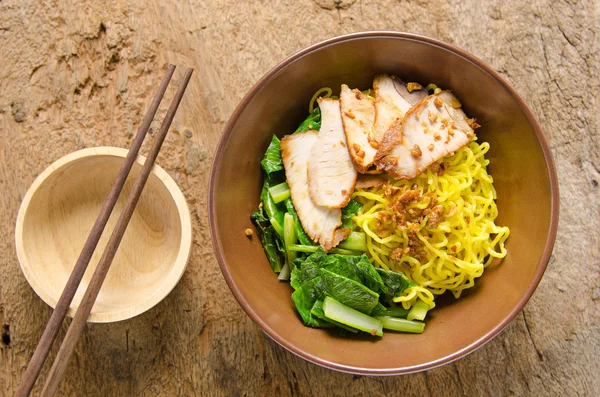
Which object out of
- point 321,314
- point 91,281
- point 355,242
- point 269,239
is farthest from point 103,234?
point 355,242

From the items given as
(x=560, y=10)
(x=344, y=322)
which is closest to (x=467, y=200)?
(x=344, y=322)

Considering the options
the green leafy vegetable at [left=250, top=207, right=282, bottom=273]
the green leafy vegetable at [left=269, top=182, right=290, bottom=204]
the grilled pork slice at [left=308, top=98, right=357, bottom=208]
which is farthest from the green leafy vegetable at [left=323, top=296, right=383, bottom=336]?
the green leafy vegetable at [left=269, top=182, right=290, bottom=204]

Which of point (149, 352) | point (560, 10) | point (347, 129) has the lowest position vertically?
point (149, 352)

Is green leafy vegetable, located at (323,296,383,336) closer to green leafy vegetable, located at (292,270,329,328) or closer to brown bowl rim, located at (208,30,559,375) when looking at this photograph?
green leafy vegetable, located at (292,270,329,328)

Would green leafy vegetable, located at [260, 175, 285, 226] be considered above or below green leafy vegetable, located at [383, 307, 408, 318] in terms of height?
above

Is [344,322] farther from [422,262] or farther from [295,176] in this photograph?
[295,176]

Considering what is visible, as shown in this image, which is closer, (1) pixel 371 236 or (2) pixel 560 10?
(1) pixel 371 236

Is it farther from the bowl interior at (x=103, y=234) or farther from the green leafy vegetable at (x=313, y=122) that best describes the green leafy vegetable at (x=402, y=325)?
the bowl interior at (x=103, y=234)
